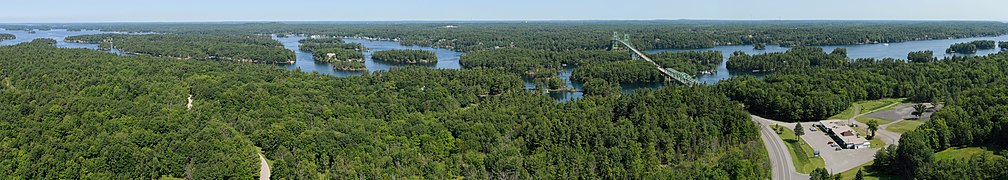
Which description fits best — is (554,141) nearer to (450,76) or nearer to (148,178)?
(148,178)

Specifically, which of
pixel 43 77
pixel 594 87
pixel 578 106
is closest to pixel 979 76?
pixel 594 87

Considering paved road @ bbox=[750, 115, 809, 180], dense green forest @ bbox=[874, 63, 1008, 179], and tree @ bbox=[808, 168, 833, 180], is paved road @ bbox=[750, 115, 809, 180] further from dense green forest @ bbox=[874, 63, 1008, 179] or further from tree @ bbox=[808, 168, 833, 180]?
dense green forest @ bbox=[874, 63, 1008, 179]

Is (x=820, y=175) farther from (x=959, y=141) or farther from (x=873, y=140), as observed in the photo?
(x=959, y=141)

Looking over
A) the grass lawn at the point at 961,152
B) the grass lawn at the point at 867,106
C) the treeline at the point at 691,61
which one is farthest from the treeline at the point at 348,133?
the treeline at the point at 691,61

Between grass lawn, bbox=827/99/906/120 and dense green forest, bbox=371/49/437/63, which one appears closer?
grass lawn, bbox=827/99/906/120

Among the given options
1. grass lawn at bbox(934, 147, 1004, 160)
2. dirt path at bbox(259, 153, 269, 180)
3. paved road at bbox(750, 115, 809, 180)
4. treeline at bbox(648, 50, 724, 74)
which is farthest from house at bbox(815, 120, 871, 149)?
treeline at bbox(648, 50, 724, 74)

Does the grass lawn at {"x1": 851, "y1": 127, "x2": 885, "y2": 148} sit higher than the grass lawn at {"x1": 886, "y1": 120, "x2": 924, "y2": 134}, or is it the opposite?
the grass lawn at {"x1": 886, "y1": 120, "x2": 924, "y2": 134}

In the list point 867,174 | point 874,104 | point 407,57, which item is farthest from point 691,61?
point 867,174
